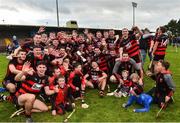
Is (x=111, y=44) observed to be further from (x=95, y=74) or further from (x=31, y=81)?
(x=31, y=81)

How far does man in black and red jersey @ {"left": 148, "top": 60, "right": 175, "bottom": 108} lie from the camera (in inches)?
333

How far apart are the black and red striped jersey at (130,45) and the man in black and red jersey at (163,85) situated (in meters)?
2.49

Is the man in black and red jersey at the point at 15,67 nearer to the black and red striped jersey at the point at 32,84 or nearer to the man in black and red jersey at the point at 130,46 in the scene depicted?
the black and red striped jersey at the point at 32,84

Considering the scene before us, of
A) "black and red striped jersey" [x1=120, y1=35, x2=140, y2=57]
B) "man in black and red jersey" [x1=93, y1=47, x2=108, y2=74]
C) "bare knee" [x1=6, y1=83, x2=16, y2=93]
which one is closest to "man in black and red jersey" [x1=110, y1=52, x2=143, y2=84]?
"black and red striped jersey" [x1=120, y1=35, x2=140, y2=57]

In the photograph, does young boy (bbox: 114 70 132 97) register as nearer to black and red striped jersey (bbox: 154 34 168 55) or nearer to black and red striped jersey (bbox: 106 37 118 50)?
black and red striped jersey (bbox: 106 37 118 50)

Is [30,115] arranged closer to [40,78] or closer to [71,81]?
[40,78]

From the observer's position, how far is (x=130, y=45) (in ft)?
37.4

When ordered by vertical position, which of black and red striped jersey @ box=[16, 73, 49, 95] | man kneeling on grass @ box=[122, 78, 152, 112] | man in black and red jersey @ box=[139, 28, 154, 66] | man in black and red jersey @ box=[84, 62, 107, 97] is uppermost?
man in black and red jersey @ box=[139, 28, 154, 66]

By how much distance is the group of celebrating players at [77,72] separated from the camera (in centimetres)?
834

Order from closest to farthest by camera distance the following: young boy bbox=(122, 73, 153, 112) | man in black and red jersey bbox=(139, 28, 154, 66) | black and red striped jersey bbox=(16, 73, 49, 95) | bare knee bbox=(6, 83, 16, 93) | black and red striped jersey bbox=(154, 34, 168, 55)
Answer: black and red striped jersey bbox=(16, 73, 49, 95)
young boy bbox=(122, 73, 153, 112)
bare knee bbox=(6, 83, 16, 93)
black and red striped jersey bbox=(154, 34, 168, 55)
man in black and red jersey bbox=(139, 28, 154, 66)

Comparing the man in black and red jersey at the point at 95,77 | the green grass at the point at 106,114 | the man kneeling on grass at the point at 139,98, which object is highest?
the man in black and red jersey at the point at 95,77

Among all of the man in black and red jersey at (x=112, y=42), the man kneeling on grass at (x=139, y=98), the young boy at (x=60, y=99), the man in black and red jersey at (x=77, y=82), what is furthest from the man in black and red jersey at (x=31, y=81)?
the man in black and red jersey at (x=112, y=42)

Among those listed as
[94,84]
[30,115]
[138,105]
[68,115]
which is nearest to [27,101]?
[30,115]

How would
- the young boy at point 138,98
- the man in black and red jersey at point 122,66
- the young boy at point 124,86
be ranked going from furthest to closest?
the man in black and red jersey at point 122,66
the young boy at point 124,86
the young boy at point 138,98
